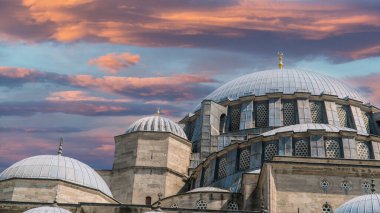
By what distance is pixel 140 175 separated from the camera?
1377 inches

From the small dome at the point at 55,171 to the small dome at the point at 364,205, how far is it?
13228 mm

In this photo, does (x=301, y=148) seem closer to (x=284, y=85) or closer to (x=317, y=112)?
(x=317, y=112)

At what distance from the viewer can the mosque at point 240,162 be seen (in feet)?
84.3

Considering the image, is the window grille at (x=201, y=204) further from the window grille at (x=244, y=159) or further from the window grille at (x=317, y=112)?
the window grille at (x=317, y=112)

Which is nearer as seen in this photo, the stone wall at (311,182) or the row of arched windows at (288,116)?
the stone wall at (311,182)

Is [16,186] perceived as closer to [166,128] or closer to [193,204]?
[193,204]

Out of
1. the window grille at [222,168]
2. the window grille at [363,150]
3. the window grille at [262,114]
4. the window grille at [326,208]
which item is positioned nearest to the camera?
the window grille at [326,208]

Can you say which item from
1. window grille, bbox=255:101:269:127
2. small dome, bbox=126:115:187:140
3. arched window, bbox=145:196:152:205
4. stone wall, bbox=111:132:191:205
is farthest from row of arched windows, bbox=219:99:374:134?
arched window, bbox=145:196:152:205

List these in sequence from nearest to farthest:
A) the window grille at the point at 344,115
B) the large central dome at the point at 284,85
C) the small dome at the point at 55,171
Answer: the small dome at the point at 55,171 → the window grille at the point at 344,115 → the large central dome at the point at 284,85

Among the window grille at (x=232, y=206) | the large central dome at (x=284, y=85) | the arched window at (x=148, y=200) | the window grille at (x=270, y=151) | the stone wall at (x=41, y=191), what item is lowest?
the window grille at (x=232, y=206)

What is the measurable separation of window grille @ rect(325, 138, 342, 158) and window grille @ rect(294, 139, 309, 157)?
37.6 inches

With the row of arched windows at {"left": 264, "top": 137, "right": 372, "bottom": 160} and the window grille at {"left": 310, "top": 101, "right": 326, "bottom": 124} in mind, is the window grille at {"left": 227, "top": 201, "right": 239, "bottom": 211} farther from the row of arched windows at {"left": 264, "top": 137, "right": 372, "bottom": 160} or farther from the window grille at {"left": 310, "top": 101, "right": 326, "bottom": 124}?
the window grille at {"left": 310, "top": 101, "right": 326, "bottom": 124}

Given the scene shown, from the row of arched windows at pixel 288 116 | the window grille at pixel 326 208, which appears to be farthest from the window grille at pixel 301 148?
the row of arched windows at pixel 288 116

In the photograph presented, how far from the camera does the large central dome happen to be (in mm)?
39562
